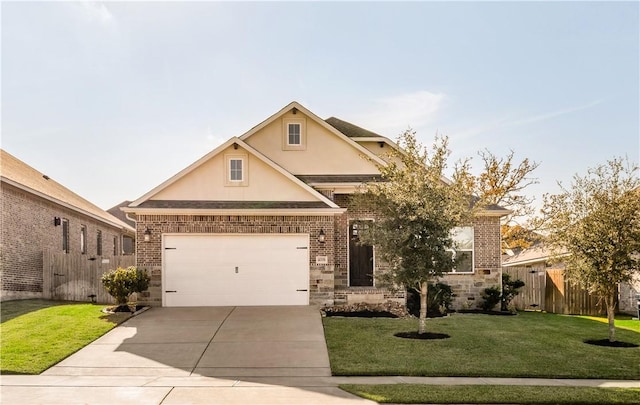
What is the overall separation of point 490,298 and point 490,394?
35.9 ft

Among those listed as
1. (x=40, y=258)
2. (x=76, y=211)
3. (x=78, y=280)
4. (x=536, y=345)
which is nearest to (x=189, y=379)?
(x=536, y=345)

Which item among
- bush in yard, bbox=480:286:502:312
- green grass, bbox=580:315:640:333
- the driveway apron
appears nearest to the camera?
the driveway apron

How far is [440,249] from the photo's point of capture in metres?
14.7

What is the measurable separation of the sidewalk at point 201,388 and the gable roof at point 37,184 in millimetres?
10768

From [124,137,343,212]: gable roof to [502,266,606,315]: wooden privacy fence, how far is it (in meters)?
8.02

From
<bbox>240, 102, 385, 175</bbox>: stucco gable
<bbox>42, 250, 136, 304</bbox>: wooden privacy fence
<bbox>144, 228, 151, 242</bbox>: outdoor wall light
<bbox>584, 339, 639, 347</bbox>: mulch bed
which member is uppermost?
<bbox>240, 102, 385, 175</bbox>: stucco gable

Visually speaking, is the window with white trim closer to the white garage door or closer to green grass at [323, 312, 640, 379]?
the white garage door

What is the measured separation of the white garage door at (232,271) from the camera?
1830 cm

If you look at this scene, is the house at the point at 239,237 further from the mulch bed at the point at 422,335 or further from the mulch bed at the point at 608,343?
the mulch bed at the point at 608,343

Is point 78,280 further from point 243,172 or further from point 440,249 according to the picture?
point 440,249

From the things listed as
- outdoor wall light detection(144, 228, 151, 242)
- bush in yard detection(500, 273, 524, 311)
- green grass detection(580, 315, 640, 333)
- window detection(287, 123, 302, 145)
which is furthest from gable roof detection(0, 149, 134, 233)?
green grass detection(580, 315, 640, 333)

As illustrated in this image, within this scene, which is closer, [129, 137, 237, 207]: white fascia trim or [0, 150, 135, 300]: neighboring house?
[129, 137, 237, 207]: white fascia trim

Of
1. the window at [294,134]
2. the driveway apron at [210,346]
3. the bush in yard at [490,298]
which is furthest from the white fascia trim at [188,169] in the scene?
the bush in yard at [490,298]

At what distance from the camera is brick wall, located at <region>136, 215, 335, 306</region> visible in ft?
59.8
